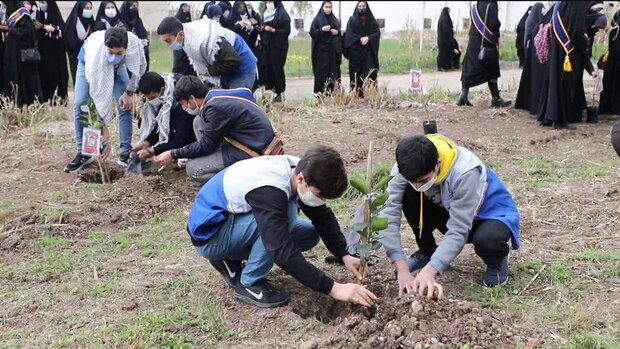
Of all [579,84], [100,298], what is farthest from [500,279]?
[579,84]

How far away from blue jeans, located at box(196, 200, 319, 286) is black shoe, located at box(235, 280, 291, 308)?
0.03 m

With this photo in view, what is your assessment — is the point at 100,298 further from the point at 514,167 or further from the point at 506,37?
the point at 506,37

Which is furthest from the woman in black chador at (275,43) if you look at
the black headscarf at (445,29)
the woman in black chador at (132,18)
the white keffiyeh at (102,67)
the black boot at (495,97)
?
the white keffiyeh at (102,67)

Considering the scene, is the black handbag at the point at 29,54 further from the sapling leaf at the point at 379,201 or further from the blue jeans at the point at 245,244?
the sapling leaf at the point at 379,201

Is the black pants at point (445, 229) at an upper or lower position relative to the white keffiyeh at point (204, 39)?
lower

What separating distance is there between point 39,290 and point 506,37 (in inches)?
649

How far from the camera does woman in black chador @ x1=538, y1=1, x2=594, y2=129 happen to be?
22.6 feet

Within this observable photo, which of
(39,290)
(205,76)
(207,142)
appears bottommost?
(39,290)

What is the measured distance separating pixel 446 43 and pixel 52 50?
294 inches

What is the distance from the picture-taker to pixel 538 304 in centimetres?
310

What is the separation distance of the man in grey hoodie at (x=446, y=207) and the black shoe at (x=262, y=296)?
54 centimetres

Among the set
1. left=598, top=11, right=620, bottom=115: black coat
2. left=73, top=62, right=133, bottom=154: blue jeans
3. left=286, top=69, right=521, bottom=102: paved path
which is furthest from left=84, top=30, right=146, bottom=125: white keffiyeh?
left=598, top=11, right=620, bottom=115: black coat

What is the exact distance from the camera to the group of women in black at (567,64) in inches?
273

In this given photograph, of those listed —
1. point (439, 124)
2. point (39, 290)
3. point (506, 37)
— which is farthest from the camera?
point (506, 37)
